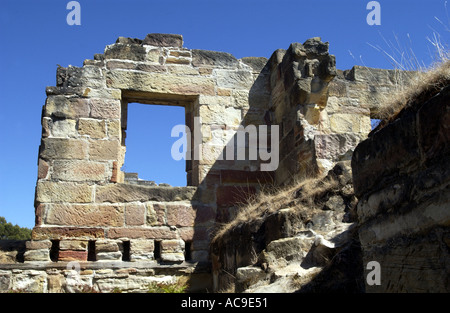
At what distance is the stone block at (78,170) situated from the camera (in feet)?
22.2

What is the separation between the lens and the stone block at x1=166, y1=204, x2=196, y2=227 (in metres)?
6.94

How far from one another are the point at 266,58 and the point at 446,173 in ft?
20.6

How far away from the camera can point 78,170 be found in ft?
22.4

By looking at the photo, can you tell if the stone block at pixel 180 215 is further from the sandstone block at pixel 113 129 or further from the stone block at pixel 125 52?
the stone block at pixel 125 52

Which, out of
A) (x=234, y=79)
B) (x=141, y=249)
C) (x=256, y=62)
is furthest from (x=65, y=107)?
(x=256, y=62)

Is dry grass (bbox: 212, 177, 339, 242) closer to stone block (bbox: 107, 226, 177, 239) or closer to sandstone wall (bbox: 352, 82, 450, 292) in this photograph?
stone block (bbox: 107, 226, 177, 239)

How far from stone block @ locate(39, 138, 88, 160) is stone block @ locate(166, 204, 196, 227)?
4.63 ft

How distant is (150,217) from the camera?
22.5 feet

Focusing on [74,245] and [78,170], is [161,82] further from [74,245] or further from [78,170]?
[74,245]

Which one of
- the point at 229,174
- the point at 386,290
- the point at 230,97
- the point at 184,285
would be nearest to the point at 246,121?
the point at 230,97

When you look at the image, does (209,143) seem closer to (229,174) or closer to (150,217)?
(229,174)

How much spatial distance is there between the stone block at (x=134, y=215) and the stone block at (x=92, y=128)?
1.10 metres

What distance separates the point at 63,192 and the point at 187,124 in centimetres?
212

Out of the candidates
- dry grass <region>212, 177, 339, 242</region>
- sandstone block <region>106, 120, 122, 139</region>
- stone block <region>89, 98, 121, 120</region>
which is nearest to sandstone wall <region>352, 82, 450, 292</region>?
dry grass <region>212, 177, 339, 242</region>
